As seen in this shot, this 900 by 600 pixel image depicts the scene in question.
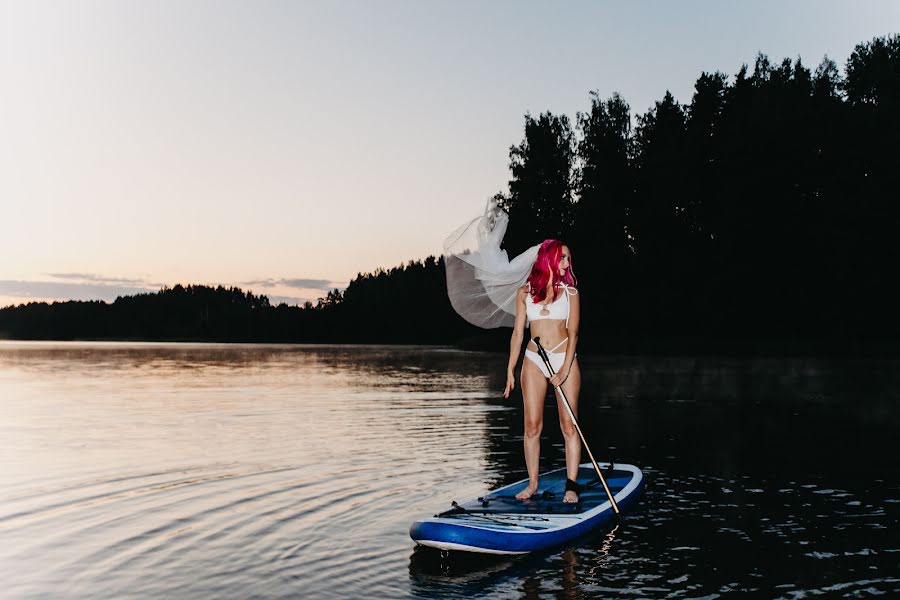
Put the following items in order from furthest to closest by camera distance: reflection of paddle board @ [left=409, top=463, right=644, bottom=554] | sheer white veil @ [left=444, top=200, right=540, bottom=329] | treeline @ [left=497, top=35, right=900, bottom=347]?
treeline @ [left=497, top=35, right=900, bottom=347], sheer white veil @ [left=444, top=200, right=540, bottom=329], reflection of paddle board @ [left=409, top=463, right=644, bottom=554]

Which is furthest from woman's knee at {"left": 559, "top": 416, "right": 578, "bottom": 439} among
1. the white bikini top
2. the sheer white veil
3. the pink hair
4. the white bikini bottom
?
the sheer white veil

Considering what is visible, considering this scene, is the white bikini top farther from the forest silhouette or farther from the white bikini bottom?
the forest silhouette

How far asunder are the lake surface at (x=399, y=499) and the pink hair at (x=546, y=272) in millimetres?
2834

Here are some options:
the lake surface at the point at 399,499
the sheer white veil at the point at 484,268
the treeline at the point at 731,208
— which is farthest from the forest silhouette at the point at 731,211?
the sheer white veil at the point at 484,268

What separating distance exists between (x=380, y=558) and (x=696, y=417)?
703 inches

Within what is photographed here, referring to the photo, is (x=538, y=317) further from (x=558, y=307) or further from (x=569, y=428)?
(x=569, y=428)

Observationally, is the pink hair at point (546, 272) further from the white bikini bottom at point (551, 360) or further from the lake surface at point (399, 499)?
the lake surface at point (399, 499)

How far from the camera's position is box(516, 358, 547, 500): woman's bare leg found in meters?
11.4

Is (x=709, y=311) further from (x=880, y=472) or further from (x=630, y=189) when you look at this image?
(x=880, y=472)

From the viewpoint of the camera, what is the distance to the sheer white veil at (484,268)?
12.5 meters

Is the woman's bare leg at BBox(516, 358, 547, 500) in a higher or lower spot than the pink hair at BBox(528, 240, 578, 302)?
lower

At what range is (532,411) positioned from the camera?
11.4 m

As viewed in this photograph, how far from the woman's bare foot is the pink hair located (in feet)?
7.47

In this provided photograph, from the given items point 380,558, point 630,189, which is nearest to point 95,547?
point 380,558
